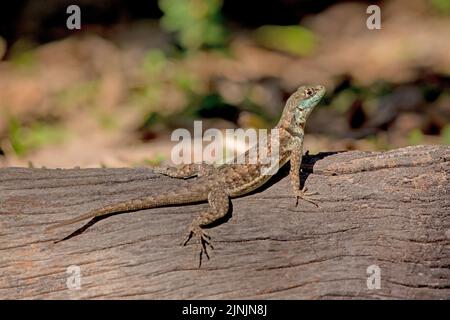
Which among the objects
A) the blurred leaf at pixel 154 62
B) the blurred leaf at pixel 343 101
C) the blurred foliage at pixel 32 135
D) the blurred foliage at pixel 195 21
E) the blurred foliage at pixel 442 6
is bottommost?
the blurred foliage at pixel 32 135

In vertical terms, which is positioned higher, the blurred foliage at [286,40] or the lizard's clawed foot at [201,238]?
the blurred foliage at [286,40]

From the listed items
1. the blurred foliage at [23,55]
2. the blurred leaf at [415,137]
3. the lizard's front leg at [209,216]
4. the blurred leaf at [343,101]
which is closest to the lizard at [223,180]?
the lizard's front leg at [209,216]

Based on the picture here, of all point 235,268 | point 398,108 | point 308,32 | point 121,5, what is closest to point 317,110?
point 398,108

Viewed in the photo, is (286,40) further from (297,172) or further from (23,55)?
(297,172)

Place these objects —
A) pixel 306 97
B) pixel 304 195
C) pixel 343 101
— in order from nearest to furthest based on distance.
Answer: pixel 304 195 < pixel 306 97 < pixel 343 101

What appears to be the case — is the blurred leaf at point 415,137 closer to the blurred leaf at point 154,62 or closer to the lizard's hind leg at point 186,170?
the lizard's hind leg at point 186,170

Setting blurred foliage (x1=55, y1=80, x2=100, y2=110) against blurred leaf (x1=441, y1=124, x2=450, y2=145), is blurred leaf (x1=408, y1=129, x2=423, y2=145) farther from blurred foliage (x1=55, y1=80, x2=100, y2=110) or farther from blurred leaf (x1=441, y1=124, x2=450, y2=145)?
blurred foliage (x1=55, y1=80, x2=100, y2=110)

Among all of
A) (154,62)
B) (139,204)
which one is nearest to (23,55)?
(154,62)
